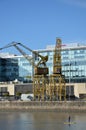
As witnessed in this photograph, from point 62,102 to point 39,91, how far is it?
14885 mm

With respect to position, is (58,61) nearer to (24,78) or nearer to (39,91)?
(39,91)

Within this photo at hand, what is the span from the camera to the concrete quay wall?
101956 millimetres

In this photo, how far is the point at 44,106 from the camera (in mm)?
106750

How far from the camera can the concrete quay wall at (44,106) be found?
10196 centimetres

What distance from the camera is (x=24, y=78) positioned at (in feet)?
481

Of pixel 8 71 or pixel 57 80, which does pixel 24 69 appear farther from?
pixel 57 80

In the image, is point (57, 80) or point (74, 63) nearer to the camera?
point (57, 80)

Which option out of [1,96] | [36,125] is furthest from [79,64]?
[36,125]

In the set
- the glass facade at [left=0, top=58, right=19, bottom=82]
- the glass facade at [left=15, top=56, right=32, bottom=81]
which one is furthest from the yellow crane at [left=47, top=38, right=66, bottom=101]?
the glass facade at [left=0, top=58, right=19, bottom=82]

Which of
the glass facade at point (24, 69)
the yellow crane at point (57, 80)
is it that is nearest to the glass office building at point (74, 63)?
the yellow crane at point (57, 80)

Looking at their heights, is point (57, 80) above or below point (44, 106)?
above

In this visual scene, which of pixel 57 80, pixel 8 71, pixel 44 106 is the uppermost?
pixel 8 71

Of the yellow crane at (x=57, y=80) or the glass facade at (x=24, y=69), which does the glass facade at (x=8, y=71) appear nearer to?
the glass facade at (x=24, y=69)

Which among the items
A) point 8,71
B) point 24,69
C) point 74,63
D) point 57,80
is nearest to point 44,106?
point 57,80
